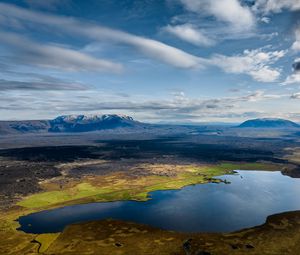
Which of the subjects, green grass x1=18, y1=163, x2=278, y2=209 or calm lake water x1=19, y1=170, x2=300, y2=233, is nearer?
calm lake water x1=19, y1=170, x2=300, y2=233

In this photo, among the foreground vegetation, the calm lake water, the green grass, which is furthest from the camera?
the green grass

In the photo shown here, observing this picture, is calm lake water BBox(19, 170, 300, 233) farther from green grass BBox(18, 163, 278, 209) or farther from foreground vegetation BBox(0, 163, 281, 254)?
green grass BBox(18, 163, 278, 209)

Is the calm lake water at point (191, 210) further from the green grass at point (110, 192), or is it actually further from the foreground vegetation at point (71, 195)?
the green grass at point (110, 192)

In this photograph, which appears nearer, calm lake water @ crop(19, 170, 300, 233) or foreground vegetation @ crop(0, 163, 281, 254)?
foreground vegetation @ crop(0, 163, 281, 254)

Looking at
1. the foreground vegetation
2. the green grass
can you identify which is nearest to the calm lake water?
the foreground vegetation

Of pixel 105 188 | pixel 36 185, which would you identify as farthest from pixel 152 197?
pixel 36 185

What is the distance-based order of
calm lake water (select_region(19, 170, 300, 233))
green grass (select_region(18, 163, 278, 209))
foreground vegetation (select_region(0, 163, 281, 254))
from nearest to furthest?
1. foreground vegetation (select_region(0, 163, 281, 254))
2. calm lake water (select_region(19, 170, 300, 233))
3. green grass (select_region(18, 163, 278, 209))

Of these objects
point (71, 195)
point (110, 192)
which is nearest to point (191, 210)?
point (110, 192)

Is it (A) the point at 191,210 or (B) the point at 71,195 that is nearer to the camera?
(A) the point at 191,210

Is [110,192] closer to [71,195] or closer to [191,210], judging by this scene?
[71,195]

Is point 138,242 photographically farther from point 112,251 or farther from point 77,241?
point 77,241
